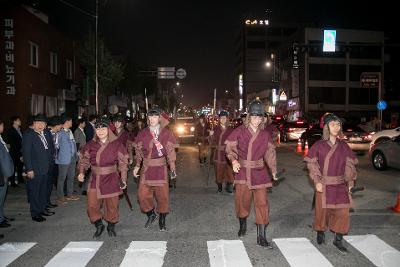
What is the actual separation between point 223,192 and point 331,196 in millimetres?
5173

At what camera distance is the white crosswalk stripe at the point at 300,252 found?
18.4 ft

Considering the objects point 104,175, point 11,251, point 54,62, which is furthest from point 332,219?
point 54,62

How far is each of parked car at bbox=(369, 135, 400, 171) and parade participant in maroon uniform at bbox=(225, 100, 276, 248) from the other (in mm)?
9079

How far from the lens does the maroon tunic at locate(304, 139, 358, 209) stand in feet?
20.3

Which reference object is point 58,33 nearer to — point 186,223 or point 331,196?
point 186,223

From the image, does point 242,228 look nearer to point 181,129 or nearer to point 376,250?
point 376,250

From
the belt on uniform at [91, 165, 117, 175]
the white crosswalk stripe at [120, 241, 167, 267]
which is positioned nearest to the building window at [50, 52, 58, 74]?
the belt on uniform at [91, 165, 117, 175]

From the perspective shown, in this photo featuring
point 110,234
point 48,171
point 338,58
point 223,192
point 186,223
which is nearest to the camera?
point 110,234

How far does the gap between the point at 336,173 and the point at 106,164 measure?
11.5 ft

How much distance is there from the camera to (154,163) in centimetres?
749

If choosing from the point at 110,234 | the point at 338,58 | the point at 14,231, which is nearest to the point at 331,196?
the point at 110,234

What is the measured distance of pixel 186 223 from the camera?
25.9ft

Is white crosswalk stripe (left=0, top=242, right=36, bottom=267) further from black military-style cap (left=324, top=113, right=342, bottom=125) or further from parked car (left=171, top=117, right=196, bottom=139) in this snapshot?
parked car (left=171, top=117, right=196, bottom=139)

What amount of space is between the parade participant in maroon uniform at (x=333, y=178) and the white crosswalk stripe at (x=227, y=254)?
118cm
